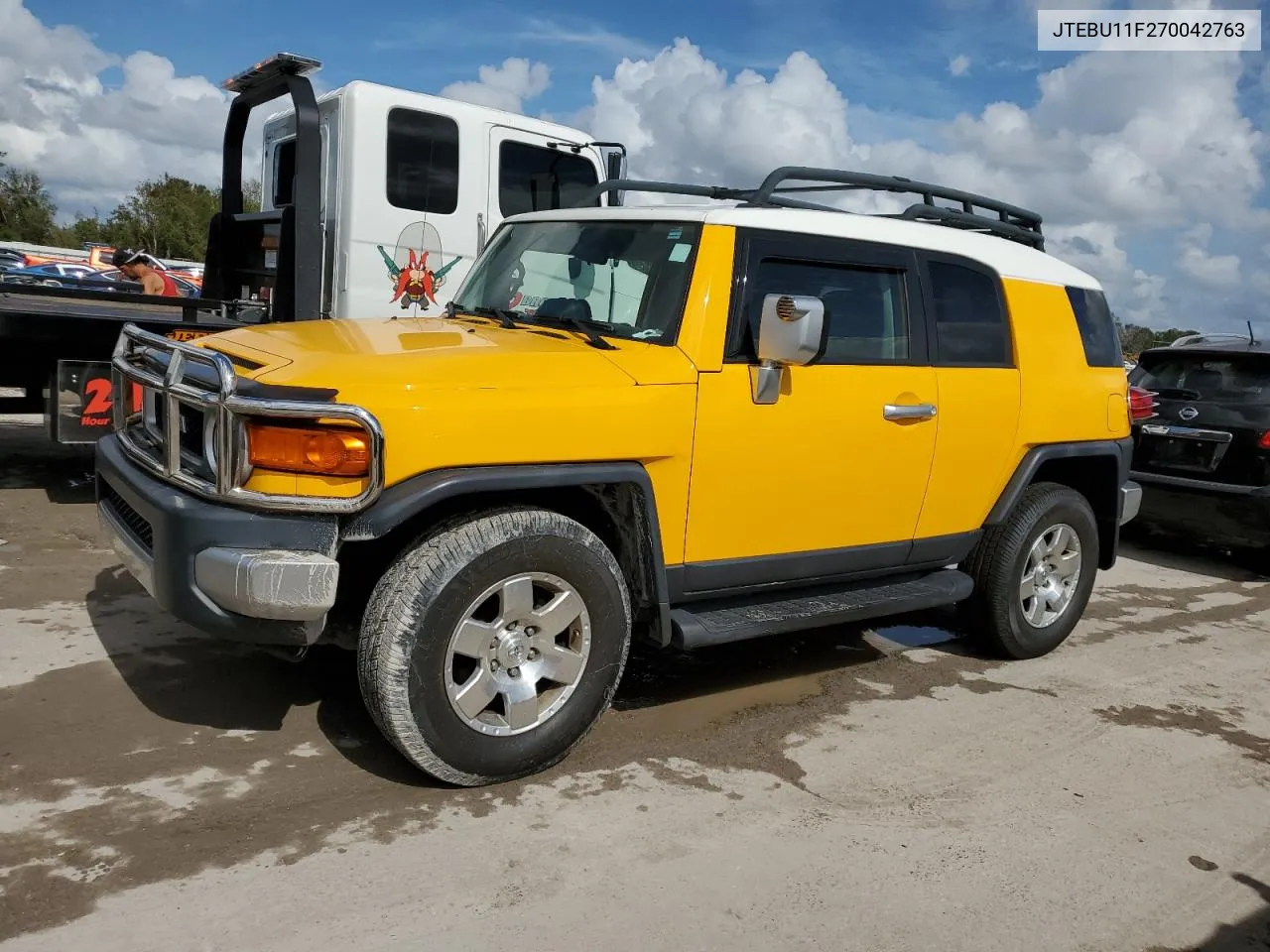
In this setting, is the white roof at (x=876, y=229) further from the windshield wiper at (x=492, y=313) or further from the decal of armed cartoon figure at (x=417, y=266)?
the decal of armed cartoon figure at (x=417, y=266)

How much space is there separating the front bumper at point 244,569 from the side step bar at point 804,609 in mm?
1332

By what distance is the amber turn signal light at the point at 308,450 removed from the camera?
3076mm

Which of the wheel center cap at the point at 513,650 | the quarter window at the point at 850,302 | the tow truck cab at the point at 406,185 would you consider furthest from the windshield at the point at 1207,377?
the wheel center cap at the point at 513,650

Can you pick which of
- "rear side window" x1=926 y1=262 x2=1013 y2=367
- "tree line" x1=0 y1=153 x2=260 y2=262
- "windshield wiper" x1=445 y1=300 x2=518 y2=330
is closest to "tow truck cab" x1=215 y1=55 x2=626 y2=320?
"windshield wiper" x1=445 y1=300 x2=518 y2=330

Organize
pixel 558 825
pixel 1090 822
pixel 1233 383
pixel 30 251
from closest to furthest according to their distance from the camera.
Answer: pixel 558 825 < pixel 1090 822 < pixel 1233 383 < pixel 30 251

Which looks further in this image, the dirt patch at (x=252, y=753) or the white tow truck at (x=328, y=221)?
the white tow truck at (x=328, y=221)

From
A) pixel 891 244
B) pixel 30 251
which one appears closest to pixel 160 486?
pixel 891 244

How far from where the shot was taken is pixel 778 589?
425 centimetres

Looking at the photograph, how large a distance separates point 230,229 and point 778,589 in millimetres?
5434

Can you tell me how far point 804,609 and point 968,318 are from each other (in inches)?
61.1

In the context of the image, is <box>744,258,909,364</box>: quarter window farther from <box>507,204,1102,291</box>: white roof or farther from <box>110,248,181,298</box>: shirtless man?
<box>110,248,181,298</box>: shirtless man

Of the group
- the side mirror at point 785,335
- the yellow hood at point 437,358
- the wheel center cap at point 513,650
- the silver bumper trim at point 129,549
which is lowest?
the wheel center cap at point 513,650

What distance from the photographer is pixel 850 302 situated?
4.30 meters

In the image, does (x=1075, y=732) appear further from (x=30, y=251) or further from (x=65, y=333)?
(x=30, y=251)
